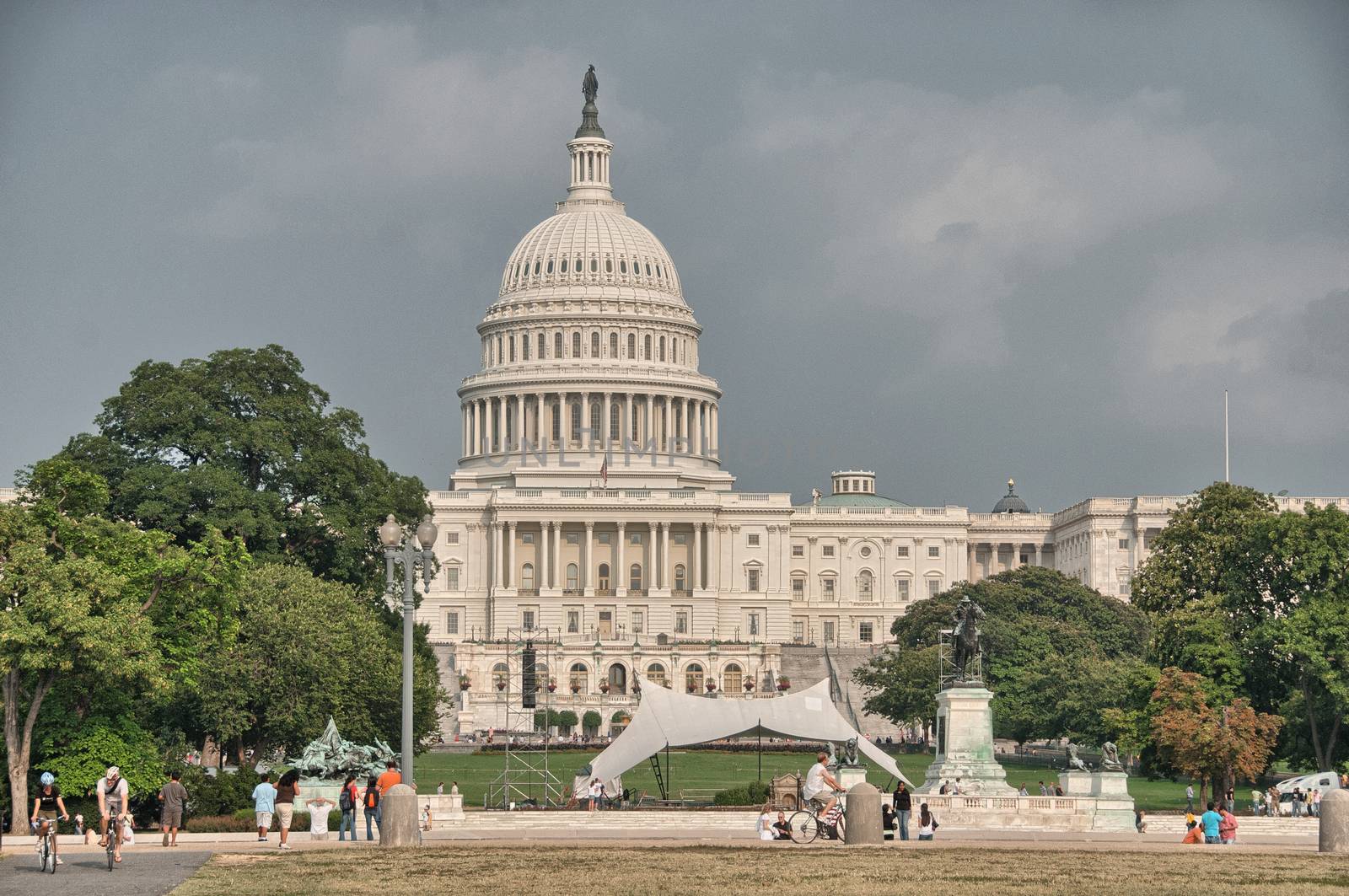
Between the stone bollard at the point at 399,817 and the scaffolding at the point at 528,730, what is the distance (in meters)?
17.9

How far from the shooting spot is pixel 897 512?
189125 millimetres

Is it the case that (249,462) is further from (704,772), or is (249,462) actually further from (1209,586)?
(1209,586)

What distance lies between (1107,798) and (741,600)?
118 m

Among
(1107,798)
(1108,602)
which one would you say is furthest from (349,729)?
(1108,602)

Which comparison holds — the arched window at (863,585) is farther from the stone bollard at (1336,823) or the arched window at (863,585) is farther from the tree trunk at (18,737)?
the stone bollard at (1336,823)

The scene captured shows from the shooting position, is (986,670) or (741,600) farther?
(741,600)

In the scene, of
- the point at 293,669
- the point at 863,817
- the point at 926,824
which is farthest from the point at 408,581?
the point at 293,669

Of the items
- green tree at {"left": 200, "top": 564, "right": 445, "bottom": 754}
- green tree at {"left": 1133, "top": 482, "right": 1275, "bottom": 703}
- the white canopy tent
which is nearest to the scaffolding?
the white canopy tent

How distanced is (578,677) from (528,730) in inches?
1035

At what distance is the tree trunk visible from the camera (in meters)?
54.9

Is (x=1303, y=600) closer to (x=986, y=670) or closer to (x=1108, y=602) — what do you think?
(x=986, y=670)

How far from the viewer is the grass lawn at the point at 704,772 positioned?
79625mm

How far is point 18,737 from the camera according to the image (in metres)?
56.3

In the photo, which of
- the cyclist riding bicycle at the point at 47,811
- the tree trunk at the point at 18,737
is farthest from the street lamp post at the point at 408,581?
the tree trunk at the point at 18,737
